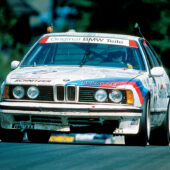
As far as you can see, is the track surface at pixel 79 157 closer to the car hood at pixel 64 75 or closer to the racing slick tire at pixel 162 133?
the car hood at pixel 64 75

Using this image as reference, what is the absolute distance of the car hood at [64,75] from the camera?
1012 centimetres

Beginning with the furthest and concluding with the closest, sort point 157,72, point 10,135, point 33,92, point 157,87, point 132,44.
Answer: point 132,44 → point 157,87 → point 157,72 → point 10,135 → point 33,92

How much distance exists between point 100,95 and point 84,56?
1.47 metres

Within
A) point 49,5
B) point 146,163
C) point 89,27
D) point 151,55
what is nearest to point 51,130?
point 146,163

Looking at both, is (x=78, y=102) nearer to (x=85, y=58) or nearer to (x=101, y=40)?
(x=85, y=58)

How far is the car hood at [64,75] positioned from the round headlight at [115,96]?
17 centimetres

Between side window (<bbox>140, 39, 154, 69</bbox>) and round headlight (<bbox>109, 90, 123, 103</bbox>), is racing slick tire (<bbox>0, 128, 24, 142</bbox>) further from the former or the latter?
side window (<bbox>140, 39, 154, 69</bbox>)

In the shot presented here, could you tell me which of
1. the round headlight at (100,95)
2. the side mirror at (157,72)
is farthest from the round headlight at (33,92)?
the side mirror at (157,72)

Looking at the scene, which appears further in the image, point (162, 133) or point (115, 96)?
point (162, 133)

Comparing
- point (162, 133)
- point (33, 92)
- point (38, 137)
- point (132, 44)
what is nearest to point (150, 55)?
point (132, 44)

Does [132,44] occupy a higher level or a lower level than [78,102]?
higher

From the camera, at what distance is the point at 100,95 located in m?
10.1

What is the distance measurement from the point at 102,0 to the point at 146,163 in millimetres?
38065

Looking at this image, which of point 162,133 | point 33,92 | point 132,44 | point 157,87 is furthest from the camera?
point 162,133
